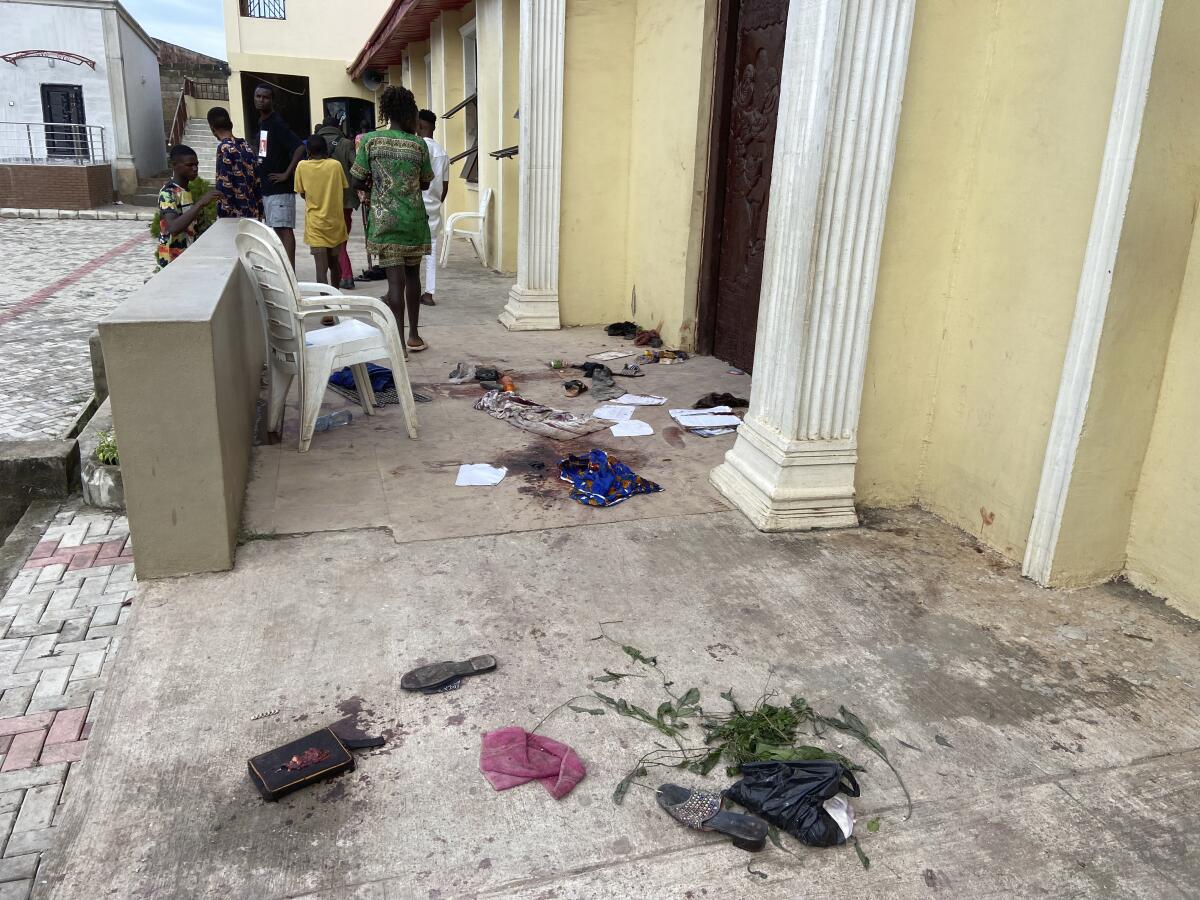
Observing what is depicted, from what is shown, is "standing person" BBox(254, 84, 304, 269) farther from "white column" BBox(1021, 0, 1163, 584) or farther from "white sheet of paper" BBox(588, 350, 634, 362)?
"white column" BBox(1021, 0, 1163, 584)

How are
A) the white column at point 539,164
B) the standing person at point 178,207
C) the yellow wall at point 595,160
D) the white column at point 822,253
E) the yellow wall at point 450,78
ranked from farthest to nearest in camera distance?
the yellow wall at point 450,78 < the yellow wall at point 595,160 < the white column at point 539,164 < the standing person at point 178,207 < the white column at point 822,253

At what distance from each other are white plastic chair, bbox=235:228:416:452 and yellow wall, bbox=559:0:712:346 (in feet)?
9.25

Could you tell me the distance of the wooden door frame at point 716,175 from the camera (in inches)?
237

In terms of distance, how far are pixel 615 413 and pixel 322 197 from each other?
3697mm

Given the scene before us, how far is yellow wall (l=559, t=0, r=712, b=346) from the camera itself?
6484 millimetres

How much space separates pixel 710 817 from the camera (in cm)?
210

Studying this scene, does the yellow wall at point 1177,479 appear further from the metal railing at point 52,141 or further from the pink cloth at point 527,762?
the metal railing at point 52,141

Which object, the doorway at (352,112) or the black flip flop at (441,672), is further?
the doorway at (352,112)

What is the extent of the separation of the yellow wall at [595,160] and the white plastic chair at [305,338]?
3221 mm

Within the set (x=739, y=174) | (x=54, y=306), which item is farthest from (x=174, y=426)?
(x=54, y=306)

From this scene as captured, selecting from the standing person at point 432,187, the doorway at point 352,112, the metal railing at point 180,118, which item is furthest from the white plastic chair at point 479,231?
the metal railing at point 180,118

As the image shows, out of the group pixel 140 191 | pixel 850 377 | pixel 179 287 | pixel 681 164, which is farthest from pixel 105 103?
pixel 850 377

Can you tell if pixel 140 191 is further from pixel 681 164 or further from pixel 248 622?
pixel 248 622

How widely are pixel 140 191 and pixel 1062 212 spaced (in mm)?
25228
